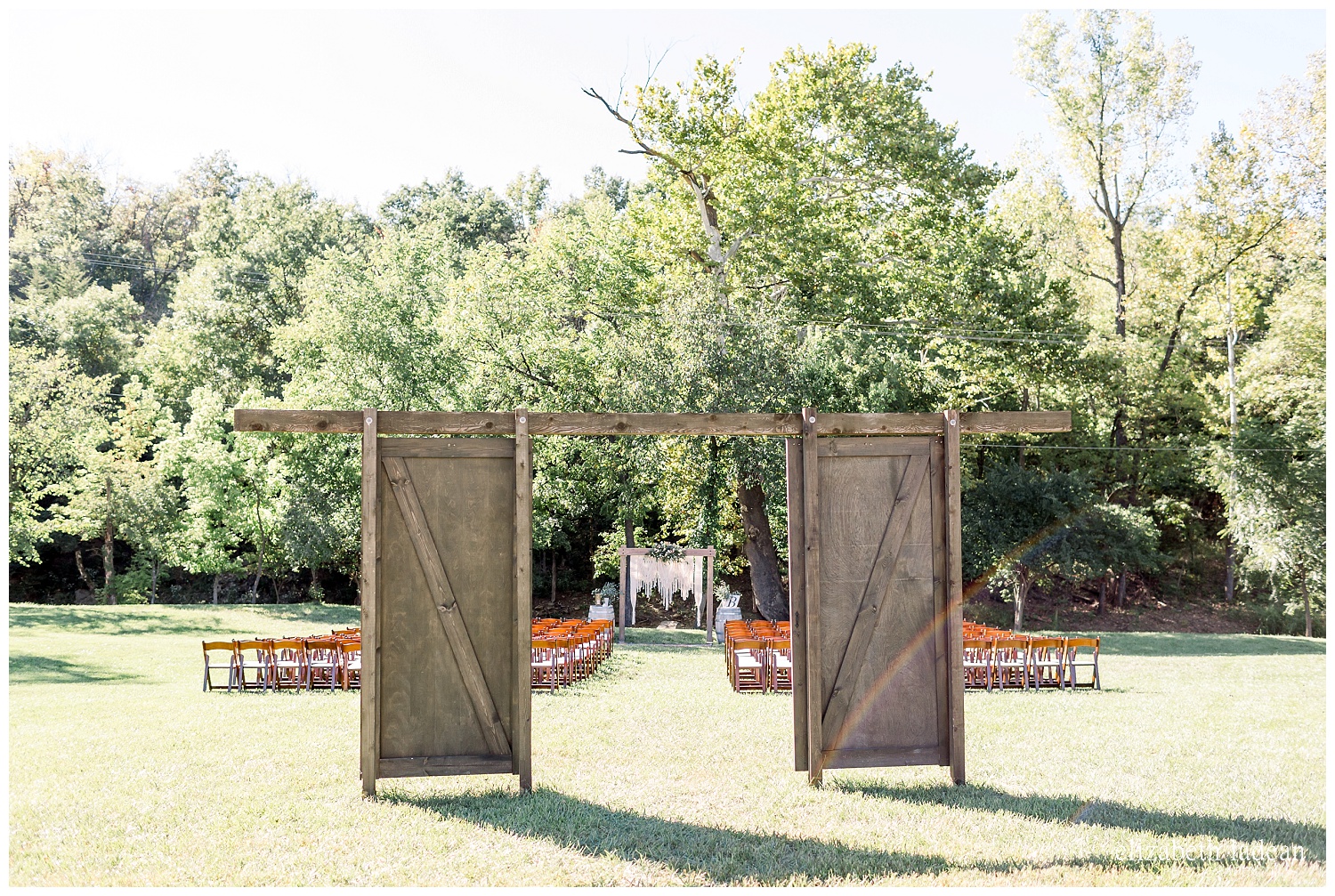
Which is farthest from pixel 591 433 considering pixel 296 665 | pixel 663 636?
pixel 663 636

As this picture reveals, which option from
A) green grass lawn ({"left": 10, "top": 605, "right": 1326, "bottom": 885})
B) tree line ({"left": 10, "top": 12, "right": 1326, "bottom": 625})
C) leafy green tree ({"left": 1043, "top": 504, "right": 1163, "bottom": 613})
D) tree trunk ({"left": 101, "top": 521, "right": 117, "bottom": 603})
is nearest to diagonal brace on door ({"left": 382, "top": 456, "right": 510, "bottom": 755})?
green grass lawn ({"left": 10, "top": 605, "right": 1326, "bottom": 885})

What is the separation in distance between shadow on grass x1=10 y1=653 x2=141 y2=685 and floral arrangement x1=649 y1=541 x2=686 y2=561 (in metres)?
11.2

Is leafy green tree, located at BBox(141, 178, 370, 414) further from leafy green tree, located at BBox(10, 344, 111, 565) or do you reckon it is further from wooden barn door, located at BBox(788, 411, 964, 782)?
wooden barn door, located at BBox(788, 411, 964, 782)

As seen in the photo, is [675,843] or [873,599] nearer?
[675,843]

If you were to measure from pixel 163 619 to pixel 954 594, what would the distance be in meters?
23.2

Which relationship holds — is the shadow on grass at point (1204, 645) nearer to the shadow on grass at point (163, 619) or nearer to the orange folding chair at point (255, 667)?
the orange folding chair at point (255, 667)

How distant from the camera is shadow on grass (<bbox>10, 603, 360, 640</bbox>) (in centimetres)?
2338

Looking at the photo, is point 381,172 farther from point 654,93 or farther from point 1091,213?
point 1091,213

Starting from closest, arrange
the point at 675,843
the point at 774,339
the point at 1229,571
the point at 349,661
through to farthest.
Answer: the point at 675,843 < the point at 349,661 < the point at 774,339 < the point at 1229,571

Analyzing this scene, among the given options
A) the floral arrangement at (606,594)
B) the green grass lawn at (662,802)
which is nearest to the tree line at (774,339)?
the floral arrangement at (606,594)

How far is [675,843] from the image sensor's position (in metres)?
5.97

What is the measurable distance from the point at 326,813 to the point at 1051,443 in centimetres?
3146

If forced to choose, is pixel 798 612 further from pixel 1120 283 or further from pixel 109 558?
pixel 109 558

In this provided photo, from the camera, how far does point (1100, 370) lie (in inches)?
1152
